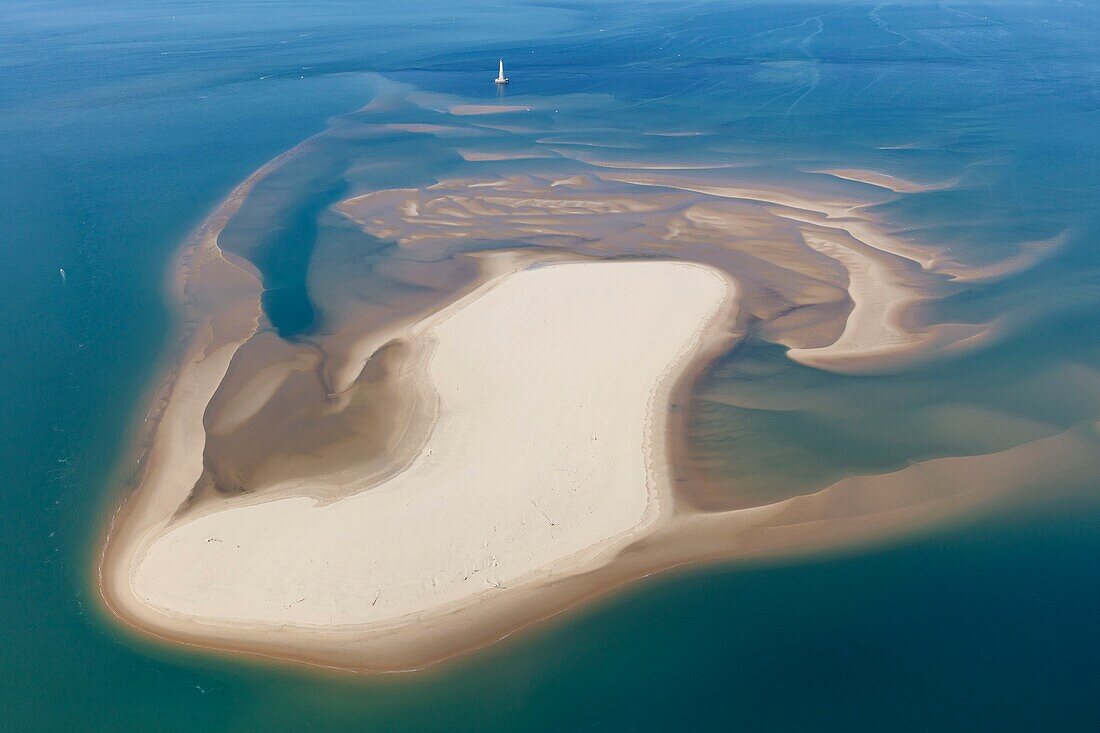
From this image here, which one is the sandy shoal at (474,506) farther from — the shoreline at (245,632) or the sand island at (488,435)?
the shoreline at (245,632)

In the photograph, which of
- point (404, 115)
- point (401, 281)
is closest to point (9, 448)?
point (401, 281)

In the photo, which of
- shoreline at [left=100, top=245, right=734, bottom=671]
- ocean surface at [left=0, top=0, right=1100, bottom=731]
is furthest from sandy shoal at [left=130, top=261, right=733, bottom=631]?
ocean surface at [left=0, top=0, right=1100, bottom=731]

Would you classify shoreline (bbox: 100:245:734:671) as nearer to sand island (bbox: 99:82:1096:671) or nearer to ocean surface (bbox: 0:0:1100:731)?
sand island (bbox: 99:82:1096:671)

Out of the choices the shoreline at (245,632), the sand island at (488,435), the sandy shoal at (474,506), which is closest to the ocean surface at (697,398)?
the shoreline at (245,632)

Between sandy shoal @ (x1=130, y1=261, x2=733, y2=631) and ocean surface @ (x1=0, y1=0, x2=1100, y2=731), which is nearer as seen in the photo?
ocean surface @ (x1=0, y1=0, x2=1100, y2=731)

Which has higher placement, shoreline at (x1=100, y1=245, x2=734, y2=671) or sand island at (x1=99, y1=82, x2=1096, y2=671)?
sand island at (x1=99, y1=82, x2=1096, y2=671)

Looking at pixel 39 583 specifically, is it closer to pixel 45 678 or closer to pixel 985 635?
pixel 45 678

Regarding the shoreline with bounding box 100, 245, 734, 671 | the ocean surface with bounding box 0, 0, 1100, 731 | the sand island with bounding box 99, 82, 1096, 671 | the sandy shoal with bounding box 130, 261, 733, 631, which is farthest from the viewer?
the sand island with bounding box 99, 82, 1096, 671
